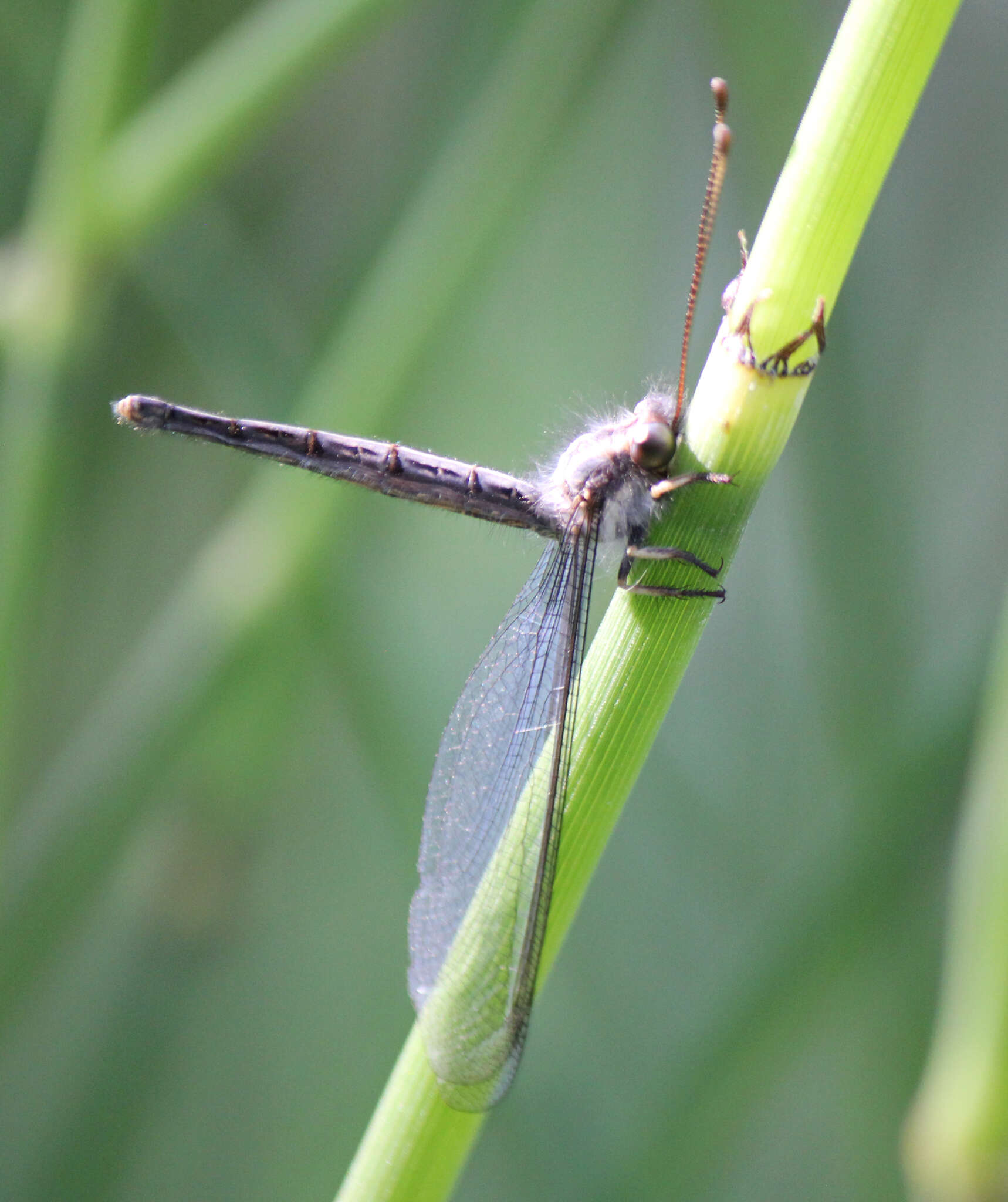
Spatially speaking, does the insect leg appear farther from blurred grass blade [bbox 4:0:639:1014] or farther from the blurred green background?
blurred grass blade [bbox 4:0:639:1014]

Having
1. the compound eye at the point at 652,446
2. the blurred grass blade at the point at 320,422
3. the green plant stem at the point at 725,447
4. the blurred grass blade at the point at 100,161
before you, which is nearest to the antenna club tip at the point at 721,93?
the green plant stem at the point at 725,447

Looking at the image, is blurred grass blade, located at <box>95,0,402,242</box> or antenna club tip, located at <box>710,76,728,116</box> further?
blurred grass blade, located at <box>95,0,402,242</box>

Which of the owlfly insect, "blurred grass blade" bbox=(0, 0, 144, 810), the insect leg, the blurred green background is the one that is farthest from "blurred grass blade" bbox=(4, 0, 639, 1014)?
the insect leg

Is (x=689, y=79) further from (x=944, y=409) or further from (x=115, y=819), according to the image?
(x=115, y=819)

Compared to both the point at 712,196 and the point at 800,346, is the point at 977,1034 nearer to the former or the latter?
the point at 800,346

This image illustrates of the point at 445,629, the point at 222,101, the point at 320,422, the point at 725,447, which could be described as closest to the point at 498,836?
the point at 725,447

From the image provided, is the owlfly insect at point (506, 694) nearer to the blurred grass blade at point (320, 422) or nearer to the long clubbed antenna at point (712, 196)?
the long clubbed antenna at point (712, 196)

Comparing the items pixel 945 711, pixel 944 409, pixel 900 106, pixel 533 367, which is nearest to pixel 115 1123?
pixel 945 711
